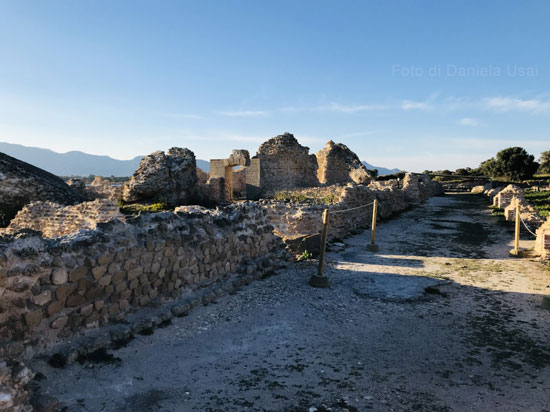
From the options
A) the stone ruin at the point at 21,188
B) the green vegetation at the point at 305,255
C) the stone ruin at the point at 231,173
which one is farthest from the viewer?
the stone ruin at the point at 231,173

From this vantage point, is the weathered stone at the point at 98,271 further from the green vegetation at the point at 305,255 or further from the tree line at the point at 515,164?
the tree line at the point at 515,164

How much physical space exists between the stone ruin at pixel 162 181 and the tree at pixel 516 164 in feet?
170

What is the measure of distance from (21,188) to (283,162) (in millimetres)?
15739

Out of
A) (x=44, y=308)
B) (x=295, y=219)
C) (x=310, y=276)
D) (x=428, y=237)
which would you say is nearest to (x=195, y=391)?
(x=44, y=308)

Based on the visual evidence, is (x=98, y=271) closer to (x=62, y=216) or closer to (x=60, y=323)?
(x=60, y=323)

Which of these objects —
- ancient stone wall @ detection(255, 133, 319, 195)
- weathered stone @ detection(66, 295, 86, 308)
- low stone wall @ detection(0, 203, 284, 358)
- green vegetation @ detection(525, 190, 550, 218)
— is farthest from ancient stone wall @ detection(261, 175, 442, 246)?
ancient stone wall @ detection(255, 133, 319, 195)

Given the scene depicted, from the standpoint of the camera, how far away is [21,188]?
51.1ft

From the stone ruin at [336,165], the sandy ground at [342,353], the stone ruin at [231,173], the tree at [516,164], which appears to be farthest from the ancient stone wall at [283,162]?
the tree at [516,164]

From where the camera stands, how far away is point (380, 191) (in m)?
18.7

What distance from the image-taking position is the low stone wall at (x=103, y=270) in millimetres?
3727

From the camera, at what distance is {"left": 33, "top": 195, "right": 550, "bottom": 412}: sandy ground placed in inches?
135

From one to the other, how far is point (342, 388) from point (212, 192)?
21123 mm

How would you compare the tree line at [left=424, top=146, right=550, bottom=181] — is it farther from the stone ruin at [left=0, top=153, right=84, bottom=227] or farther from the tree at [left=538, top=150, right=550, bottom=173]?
the stone ruin at [left=0, top=153, right=84, bottom=227]

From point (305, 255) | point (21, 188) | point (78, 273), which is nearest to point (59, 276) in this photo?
point (78, 273)
